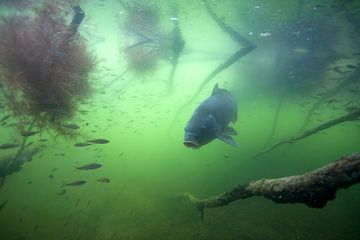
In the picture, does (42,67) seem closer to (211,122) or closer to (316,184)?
(211,122)

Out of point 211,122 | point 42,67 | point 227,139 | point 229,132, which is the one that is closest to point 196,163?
point 42,67

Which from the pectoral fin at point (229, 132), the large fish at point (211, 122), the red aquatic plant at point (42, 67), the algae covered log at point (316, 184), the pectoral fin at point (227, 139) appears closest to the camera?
the algae covered log at point (316, 184)

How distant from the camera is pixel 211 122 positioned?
192 inches

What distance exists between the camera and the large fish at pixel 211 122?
4551mm

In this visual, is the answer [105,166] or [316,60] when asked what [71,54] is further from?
[316,60]

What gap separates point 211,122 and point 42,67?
8.15m

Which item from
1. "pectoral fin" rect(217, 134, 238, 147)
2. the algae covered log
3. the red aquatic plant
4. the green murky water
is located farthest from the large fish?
the red aquatic plant

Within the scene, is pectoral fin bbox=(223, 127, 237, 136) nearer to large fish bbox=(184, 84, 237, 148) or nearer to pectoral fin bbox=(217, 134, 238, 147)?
large fish bbox=(184, 84, 237, 148)

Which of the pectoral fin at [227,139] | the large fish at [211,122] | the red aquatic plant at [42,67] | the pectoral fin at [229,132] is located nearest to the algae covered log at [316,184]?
the pectoral fin at [227,139]

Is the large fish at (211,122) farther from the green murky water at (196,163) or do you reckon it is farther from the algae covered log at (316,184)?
the green murky water at (196,163)

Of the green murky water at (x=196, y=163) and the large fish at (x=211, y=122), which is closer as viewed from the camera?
the large fish at (x=211, y=122)

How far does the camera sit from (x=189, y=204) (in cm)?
1120

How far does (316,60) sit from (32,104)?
24.4 meters

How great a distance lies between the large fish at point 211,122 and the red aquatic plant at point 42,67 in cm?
711
